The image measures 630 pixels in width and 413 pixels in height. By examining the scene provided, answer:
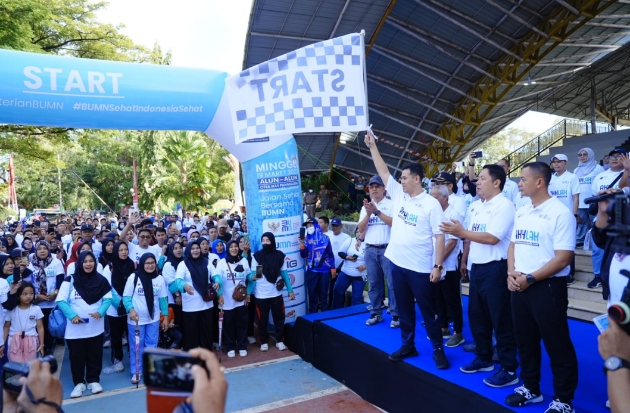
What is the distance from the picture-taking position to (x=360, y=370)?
15.1ft

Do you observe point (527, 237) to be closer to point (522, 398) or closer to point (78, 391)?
point (522, 398)

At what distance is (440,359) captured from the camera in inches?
147

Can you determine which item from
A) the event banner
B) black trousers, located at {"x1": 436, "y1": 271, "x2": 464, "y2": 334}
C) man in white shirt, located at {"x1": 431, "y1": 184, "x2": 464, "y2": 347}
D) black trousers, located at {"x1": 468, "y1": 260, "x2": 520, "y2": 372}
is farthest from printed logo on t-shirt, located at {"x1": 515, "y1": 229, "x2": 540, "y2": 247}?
the event banner

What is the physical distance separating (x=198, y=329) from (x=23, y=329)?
2024mm

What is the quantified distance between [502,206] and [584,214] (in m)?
3.71

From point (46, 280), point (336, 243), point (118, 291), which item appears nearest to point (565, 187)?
point (336, 243)

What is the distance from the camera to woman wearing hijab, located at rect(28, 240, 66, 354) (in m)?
6.05

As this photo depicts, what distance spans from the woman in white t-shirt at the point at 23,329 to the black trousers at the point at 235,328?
228cm

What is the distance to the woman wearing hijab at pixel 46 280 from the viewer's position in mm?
6047

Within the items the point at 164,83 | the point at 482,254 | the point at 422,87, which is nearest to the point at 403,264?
the point at 482,254

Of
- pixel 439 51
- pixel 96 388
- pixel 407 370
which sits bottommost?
pixel 96 388

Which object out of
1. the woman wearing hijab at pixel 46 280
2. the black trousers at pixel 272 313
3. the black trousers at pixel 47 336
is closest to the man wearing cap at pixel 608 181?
the black trousers at pixel 272 313

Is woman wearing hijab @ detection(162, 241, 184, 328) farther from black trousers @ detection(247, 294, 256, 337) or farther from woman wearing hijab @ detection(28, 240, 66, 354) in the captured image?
woman wearing hijab @ detection(28, 240, 66, 354)

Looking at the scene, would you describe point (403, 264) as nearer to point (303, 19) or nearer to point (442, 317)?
point (442, 317)
